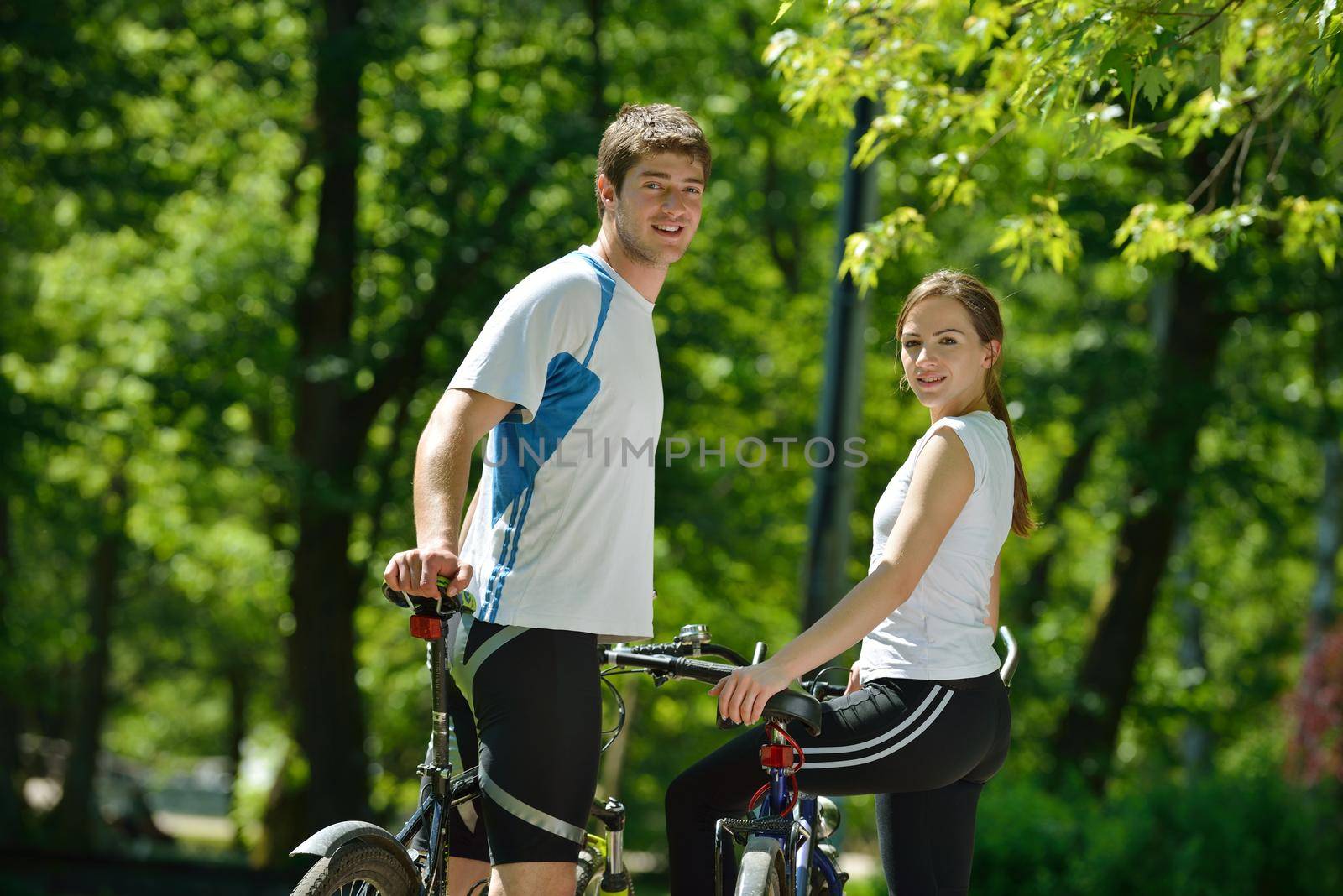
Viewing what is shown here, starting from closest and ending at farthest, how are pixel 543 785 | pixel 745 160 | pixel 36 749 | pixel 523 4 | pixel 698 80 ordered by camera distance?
pixel 543 785 → pixel 523 4 → pixel 698 80 → pixel 745 160 → pixel 36 749

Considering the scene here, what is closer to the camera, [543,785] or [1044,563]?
[543,785]

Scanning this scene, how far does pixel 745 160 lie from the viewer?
16.7 m

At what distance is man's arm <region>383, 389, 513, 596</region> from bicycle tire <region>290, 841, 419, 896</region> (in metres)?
0.53

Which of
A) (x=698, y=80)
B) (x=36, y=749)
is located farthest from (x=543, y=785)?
(x=36, y=749)

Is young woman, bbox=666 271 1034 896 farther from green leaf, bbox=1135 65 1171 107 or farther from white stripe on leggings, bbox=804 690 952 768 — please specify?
green leaf, bbox=1135 65 1171 107

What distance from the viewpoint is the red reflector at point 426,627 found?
2.64 meters

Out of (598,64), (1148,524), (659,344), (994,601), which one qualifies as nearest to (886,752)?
(994,601)

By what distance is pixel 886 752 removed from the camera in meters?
2.83

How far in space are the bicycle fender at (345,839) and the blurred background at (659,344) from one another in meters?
3.92

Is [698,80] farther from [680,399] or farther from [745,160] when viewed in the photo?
[680,399]

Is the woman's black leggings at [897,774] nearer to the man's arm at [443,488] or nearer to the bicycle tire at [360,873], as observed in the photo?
the bicycle tire at [360,873]

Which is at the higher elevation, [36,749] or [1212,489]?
[1212,489]

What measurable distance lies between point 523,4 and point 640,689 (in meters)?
8.27

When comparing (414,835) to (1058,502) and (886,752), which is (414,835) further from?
(1058,502)
